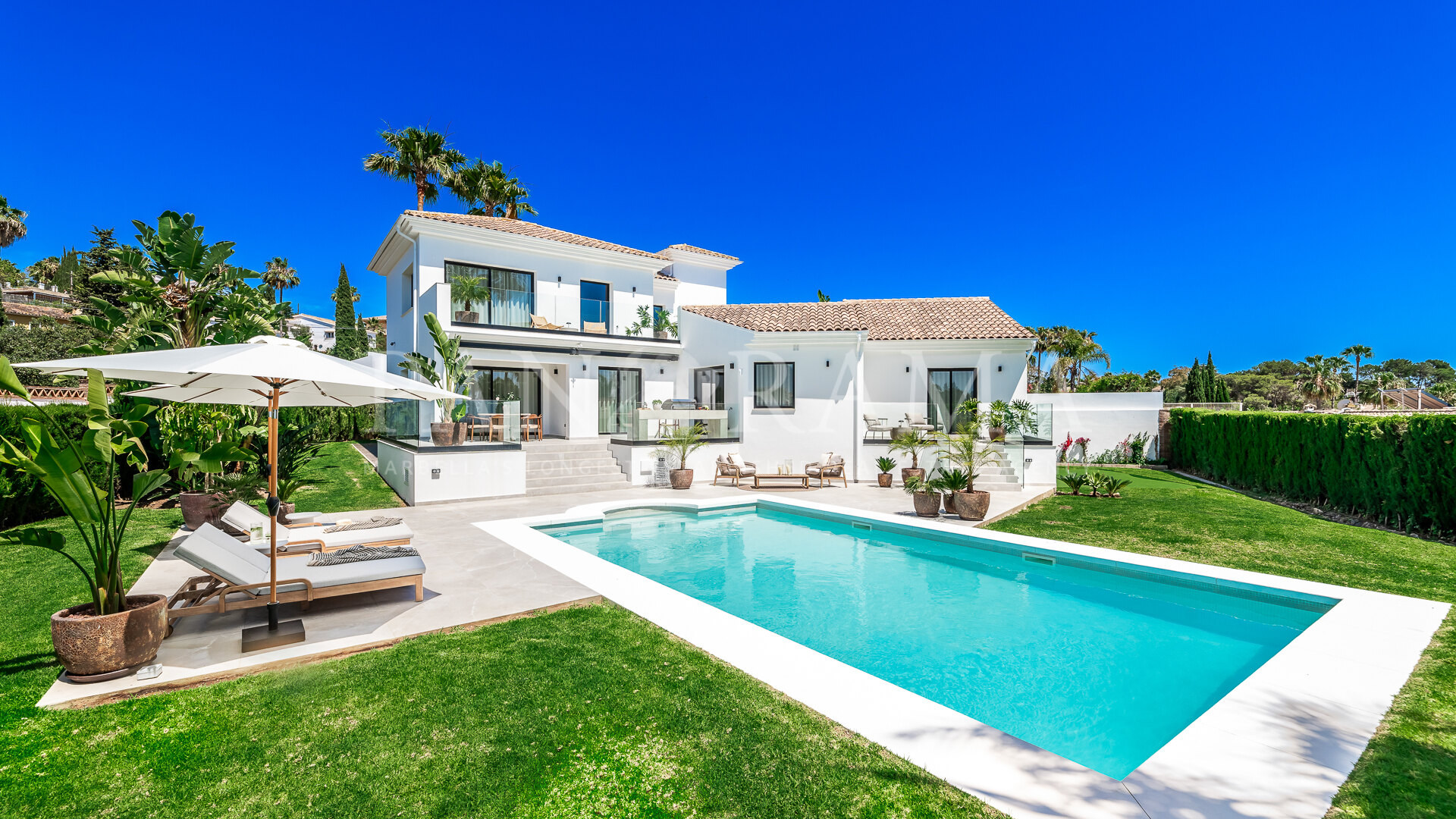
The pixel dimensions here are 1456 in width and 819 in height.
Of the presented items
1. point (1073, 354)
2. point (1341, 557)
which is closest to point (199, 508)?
point (1341, 557)

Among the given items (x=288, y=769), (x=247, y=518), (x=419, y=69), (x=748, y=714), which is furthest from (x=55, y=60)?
(x=748, y=714)

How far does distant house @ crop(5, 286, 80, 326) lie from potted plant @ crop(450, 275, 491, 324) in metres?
43.8

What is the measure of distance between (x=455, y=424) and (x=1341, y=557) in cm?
1697

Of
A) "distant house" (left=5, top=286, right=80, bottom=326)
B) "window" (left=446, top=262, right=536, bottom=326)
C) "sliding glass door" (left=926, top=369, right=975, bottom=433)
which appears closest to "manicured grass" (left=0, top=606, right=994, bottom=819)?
"window" (left=446, top=262, right=536, bottom=326)

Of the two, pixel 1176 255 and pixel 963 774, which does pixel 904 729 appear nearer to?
pixel 963 774

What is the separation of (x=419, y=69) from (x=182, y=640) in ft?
73.5

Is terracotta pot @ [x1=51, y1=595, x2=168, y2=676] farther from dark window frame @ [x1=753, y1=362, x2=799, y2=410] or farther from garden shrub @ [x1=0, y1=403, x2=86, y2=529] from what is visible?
dark window frame @ [x1=753, y1=362, x2=799, y2=410]

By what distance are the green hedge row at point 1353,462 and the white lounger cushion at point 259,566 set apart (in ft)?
53.2

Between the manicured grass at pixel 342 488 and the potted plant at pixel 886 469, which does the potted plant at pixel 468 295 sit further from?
the potted plant at pixel 886 469

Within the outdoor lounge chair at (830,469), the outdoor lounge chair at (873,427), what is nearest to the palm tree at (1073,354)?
the outdoor lounge chair at (873,427)

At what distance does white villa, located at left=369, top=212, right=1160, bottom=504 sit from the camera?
1702 centimetres

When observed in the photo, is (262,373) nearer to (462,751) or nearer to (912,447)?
(462,751)

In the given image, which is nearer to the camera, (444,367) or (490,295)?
(444,367)

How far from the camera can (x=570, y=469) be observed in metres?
16.5
